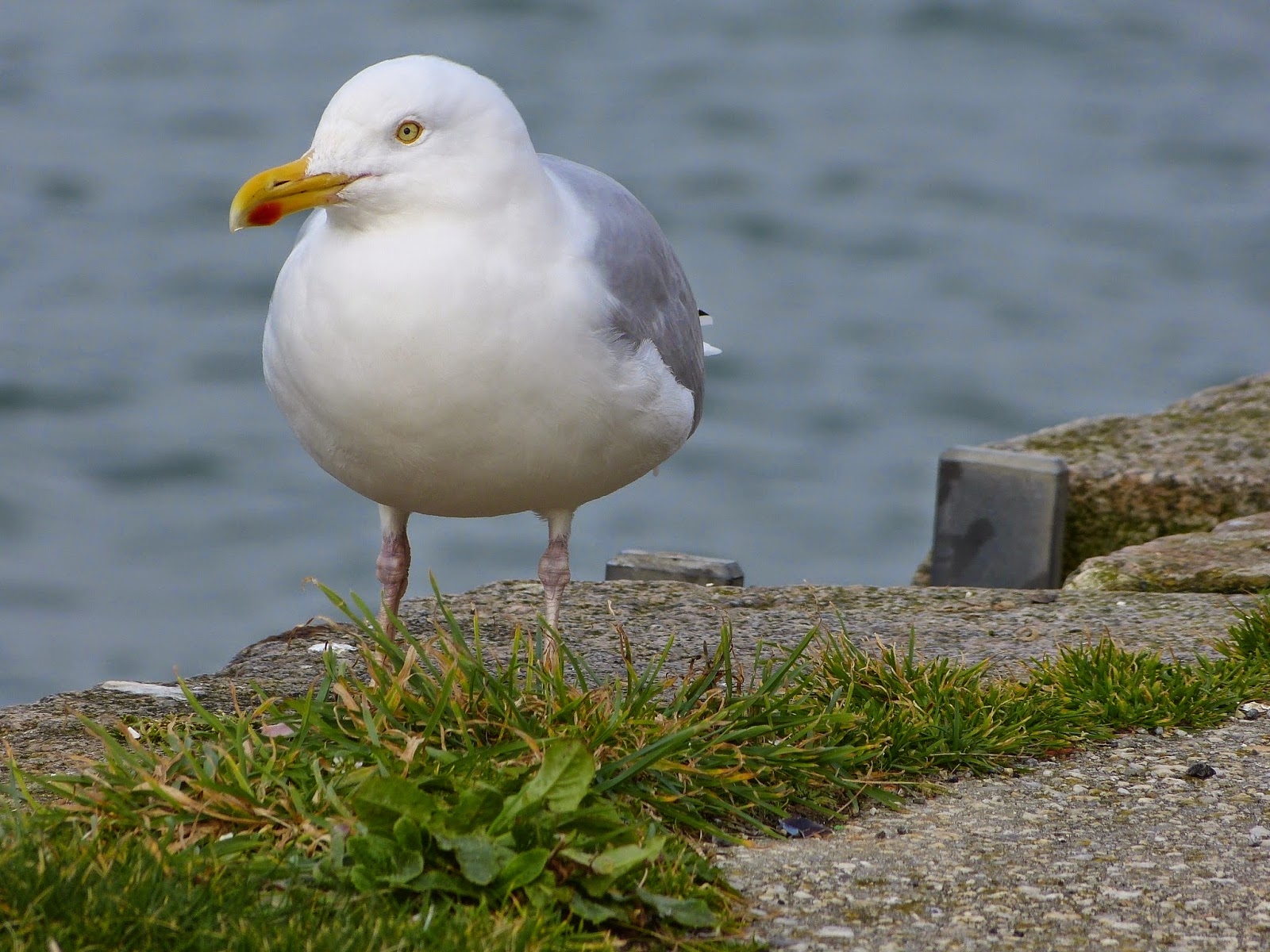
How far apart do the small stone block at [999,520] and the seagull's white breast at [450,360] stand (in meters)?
2.84

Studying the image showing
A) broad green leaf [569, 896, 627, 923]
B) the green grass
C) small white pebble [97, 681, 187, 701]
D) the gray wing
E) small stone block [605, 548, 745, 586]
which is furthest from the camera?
small stone block [605, 548, 745, 586]

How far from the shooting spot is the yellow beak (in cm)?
394

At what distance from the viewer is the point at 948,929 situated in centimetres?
310

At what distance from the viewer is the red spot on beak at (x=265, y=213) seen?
13.0ft

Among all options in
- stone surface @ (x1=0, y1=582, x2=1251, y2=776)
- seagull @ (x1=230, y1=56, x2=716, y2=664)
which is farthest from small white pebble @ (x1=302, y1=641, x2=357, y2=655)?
seagull @ (x1=230, y1=56, x2=716, y2=664)

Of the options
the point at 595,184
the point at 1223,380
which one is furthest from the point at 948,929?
the point at 1223,380

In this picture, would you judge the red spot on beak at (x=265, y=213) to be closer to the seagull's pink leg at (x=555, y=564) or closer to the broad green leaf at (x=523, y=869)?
the seagull's pink leg at (x=555, y=564)

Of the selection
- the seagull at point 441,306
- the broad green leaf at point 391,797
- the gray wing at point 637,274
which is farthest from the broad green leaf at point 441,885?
the gray wing at point 637,274

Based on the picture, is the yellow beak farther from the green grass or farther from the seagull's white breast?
the green grass

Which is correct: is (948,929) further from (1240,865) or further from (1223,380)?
(1223,380)

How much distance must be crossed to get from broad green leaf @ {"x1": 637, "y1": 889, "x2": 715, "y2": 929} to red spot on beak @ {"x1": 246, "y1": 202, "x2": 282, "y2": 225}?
177cm

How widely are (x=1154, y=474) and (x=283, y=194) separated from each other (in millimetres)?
3987

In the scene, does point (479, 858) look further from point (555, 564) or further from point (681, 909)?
point (555, 564)

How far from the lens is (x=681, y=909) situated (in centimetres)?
300
